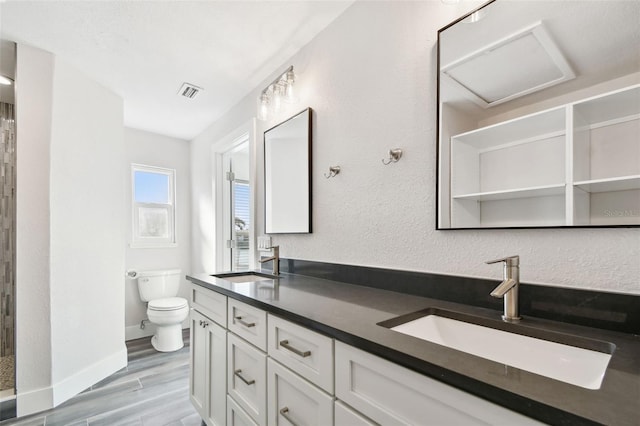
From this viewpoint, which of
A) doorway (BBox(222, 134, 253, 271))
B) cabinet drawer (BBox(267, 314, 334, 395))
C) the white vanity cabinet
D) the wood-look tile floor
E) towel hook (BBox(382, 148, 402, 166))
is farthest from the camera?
doorway (BBox(222, 134, 253, 271))

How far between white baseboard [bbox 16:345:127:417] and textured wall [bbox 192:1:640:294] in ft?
6.05

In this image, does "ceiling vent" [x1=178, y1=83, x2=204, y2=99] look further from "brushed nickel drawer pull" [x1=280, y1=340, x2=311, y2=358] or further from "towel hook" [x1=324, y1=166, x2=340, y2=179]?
"brushed nickel drawer pull" [x1=280, y1=340, x2=311, y2=358]

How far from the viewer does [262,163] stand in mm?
2344

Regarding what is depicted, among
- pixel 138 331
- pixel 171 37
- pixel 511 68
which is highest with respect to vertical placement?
pixel 171 37

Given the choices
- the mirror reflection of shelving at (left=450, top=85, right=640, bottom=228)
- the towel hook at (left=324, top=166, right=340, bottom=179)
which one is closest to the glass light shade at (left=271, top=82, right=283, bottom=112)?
the towel hook at (left=324, top=166, right=340, bottom=179)

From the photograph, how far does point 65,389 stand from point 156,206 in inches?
77.6

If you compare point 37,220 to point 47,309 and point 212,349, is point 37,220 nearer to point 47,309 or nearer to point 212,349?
point 47,309

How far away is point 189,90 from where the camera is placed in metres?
2.53

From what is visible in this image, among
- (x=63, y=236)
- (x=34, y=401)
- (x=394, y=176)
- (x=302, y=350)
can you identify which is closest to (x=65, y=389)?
(x=34, y=401)

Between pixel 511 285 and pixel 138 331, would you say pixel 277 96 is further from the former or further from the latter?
pixel 138 331

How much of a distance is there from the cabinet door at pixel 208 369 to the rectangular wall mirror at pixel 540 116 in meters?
1.23

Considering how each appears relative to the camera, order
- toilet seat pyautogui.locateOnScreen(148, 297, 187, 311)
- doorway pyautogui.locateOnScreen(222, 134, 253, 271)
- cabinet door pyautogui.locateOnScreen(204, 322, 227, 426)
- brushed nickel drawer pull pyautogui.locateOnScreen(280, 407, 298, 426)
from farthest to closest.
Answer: doorway pyautogui.locateOnScreen(222, 134, 253, 271) → toilet seat pyautogui.locateOnScreen(148, 297, 187, 311) → cabinet door pyautogui.locateOnScreen(204, 322, 227, 426) → brushed nickel drawer pull pyautogui.locateOnScreen(280, 407, 298, 426)

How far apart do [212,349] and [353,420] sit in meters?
1.07

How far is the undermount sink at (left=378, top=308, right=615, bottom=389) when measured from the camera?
2.27 ft
